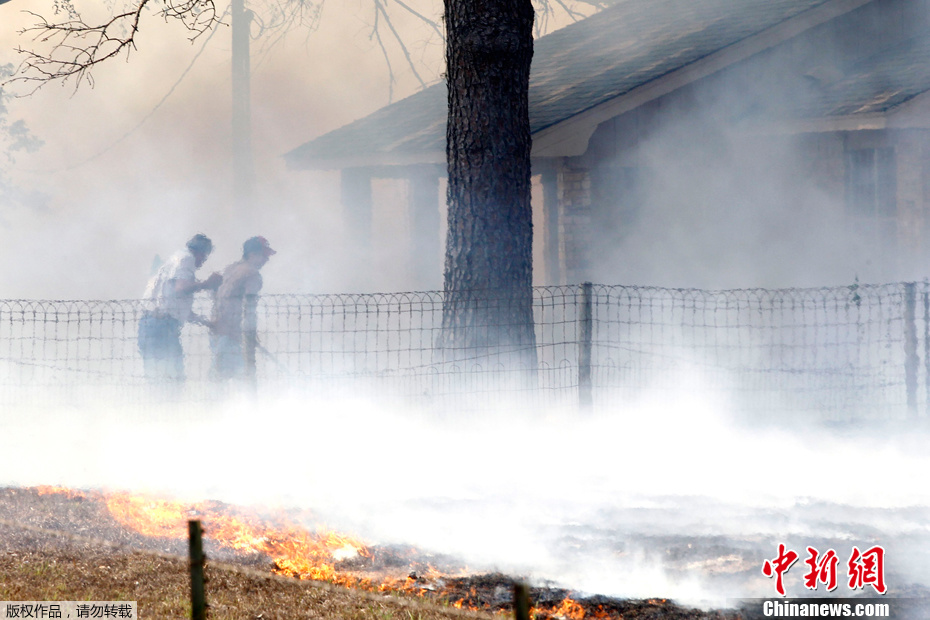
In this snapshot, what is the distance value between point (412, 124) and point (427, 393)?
8891mm

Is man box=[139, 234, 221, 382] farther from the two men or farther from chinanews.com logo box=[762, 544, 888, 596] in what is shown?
chinanews.com logo box=[762, 544, 888, 596]

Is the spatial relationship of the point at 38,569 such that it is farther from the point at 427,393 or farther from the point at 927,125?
the point at 927,125

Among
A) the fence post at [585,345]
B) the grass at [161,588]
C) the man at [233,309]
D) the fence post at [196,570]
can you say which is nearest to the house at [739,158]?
the man at [233,309]

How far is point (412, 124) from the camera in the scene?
17.1 meters

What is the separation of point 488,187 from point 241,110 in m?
18.6

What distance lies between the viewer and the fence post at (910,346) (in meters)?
9.49

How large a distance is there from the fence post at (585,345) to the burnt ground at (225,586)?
349cm

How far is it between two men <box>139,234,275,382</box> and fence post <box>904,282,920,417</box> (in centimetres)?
642

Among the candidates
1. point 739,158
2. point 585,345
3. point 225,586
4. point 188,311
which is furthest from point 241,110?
point 225,586

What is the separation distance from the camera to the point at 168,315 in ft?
32.8

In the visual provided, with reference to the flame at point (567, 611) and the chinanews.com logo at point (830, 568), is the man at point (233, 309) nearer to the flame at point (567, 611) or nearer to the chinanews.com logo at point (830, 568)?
the flame at point (567, 611)

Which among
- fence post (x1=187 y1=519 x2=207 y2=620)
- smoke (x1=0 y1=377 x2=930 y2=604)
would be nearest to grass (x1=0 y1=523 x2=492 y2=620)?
smoke (x1=0 y1=377 x2=930 y2=604)

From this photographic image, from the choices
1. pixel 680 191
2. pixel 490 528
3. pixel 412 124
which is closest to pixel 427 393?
pixel 490 528

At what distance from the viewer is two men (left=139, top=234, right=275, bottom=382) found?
9.96 m
